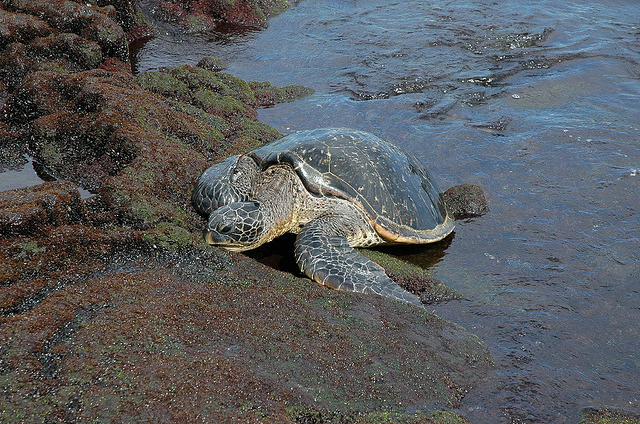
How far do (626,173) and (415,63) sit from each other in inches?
237

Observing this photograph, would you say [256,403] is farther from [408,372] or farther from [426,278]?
[426,278]

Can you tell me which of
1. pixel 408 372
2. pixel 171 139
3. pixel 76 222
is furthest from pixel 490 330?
pixel 171 139

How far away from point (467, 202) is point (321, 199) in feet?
7.40

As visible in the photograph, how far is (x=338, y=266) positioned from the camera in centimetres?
520

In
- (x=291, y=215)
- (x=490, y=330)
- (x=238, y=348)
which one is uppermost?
(x=238, y=348)

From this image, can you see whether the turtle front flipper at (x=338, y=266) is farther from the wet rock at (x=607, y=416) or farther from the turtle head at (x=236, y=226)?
the wet rock at (x=607, y=416)

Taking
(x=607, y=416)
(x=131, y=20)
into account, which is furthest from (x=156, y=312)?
(x=131, y=20)

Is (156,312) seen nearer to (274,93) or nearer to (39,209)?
(39,209)

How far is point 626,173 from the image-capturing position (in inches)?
312

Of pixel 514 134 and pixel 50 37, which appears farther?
pixel 514 134

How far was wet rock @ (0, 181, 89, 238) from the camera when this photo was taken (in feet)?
13.1

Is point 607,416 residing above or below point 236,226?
below

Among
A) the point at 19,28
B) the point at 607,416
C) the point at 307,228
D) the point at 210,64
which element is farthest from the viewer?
the point at 210,64

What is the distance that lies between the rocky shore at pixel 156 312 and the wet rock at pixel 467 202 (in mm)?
1757
